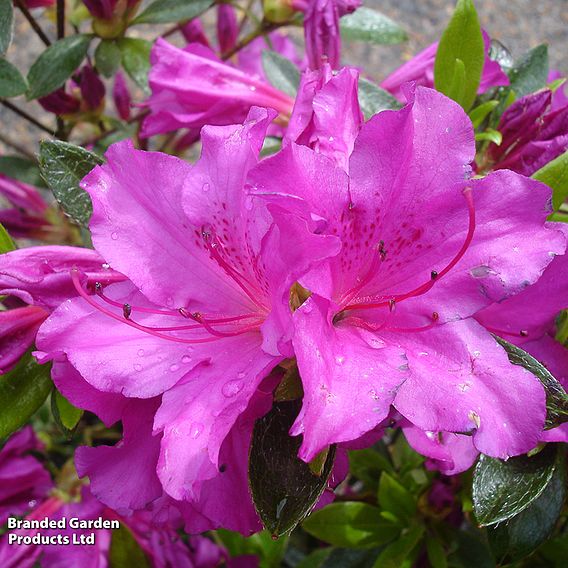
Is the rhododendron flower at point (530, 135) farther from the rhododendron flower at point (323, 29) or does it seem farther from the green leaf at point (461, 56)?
the rhododendron flower at point (323, 29)

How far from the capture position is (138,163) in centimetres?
69

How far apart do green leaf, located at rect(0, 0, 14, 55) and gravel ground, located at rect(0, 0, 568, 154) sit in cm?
194

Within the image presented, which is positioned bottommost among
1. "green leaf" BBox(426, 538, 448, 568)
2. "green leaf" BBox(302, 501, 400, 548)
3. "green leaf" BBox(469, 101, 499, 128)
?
"green leaf" BBox(302, 501, 400, 548)

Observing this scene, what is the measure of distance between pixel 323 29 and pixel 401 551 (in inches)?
29.9

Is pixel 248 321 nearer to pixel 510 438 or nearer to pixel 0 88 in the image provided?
pixel 510 438

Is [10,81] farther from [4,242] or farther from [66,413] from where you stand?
[66,413]

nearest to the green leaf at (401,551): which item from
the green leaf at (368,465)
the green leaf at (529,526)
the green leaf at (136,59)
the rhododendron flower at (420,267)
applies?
the green leaf at (368,465)

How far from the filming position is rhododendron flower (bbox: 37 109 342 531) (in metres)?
0.62

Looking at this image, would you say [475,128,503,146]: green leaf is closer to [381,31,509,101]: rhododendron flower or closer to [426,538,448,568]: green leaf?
[381,31,509,101]: rhododendron flower

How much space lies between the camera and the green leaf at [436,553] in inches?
42.6

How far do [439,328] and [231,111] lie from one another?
470mm

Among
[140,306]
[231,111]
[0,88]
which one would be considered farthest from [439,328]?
[0,88]

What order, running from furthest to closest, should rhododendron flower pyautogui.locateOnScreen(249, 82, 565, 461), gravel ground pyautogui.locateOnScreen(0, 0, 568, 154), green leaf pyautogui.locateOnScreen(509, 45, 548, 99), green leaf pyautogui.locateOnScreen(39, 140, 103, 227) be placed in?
gravel ground pyautogui.locateOnScreen(0, 0, 568, 154), green leaf pyautogui.locateOnScreen(509, 45, 548, 99), green leaf pyautogui.locateOnScreen(39, 140, 103, 227), rhododendron flower pyautogui.locateOnScreen(249, 82, 565, 461)

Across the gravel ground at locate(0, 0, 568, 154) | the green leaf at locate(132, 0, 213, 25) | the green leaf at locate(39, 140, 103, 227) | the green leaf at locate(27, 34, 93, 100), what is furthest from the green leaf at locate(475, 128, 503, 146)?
the gravel ground at locate(0, 0, 568, 154)
